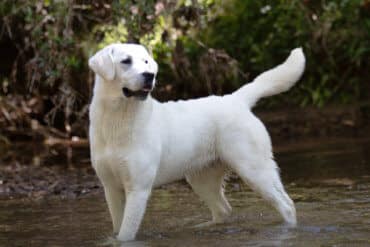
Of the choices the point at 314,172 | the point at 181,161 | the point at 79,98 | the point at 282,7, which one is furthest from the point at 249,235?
the point at 282,7

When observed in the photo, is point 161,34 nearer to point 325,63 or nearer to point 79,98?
point 79,98

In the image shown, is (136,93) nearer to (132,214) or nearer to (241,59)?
(132,214)

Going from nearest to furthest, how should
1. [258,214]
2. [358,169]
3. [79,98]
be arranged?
[258,214], [358,169], [79,98]

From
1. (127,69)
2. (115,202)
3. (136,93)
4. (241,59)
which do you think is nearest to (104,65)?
(127,69)

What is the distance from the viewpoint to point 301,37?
45.1 ft

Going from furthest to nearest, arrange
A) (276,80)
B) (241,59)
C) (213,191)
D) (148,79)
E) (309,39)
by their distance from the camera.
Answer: (241,59) < (309,39) < (213,191) < (276,80) < (148,79)

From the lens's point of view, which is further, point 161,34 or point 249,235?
point 161,34

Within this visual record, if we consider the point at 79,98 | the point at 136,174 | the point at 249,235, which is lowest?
the point at 79,98

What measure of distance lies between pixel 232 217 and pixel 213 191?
0.87 feet

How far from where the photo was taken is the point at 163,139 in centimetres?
641

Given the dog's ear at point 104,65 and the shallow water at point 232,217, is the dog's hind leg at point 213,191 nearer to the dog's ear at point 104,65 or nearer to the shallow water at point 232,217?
the shallow water at point 232,217

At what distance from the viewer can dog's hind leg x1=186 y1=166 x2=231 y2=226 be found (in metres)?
7.13

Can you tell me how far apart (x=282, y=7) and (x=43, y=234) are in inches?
309

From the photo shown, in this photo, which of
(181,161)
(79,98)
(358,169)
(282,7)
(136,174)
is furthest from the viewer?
(282,7)
